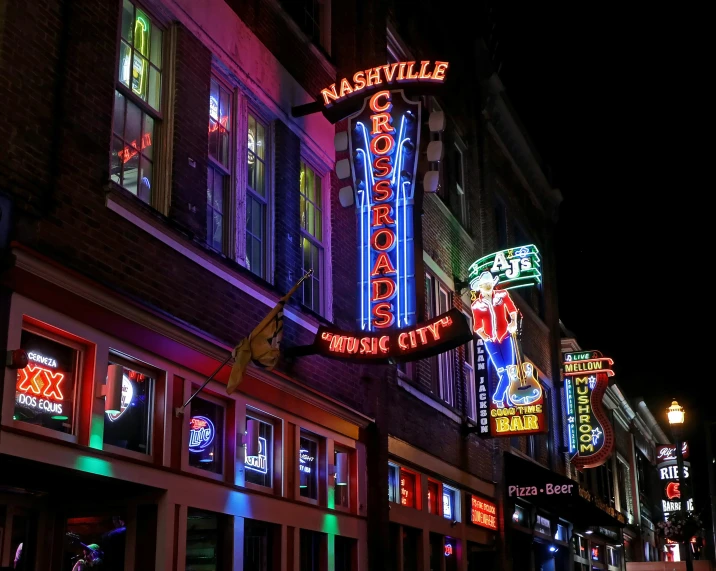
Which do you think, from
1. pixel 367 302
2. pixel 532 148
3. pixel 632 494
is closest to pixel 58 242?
pixel 367 302

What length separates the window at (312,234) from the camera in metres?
14.6

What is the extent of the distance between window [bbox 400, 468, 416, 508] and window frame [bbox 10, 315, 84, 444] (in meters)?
8.39

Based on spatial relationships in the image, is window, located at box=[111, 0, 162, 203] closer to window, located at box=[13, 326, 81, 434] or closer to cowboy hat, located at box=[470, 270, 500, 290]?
window, located at box=[13, 326, 81, 434]

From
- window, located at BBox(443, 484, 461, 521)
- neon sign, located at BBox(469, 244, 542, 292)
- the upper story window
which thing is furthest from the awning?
the upper story window

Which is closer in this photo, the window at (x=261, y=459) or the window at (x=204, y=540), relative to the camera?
the window at (x=204, y=540)

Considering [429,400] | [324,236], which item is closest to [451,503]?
[429,400]

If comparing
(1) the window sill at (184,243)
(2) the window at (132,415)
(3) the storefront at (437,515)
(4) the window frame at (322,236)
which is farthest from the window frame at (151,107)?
(3) the storefront at (437,515)

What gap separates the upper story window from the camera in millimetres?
15578

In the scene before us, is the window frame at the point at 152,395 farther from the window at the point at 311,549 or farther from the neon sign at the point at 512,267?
the neon sign at the point at 512,267

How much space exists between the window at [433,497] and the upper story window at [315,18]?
8.16 m

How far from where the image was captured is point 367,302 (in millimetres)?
13648

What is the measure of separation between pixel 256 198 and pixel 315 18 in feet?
14.6

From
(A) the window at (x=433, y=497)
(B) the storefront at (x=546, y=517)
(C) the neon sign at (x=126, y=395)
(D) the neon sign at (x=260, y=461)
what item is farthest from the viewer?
(B) the storefront at (x=546, y=517)

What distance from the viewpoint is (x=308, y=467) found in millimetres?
13695
